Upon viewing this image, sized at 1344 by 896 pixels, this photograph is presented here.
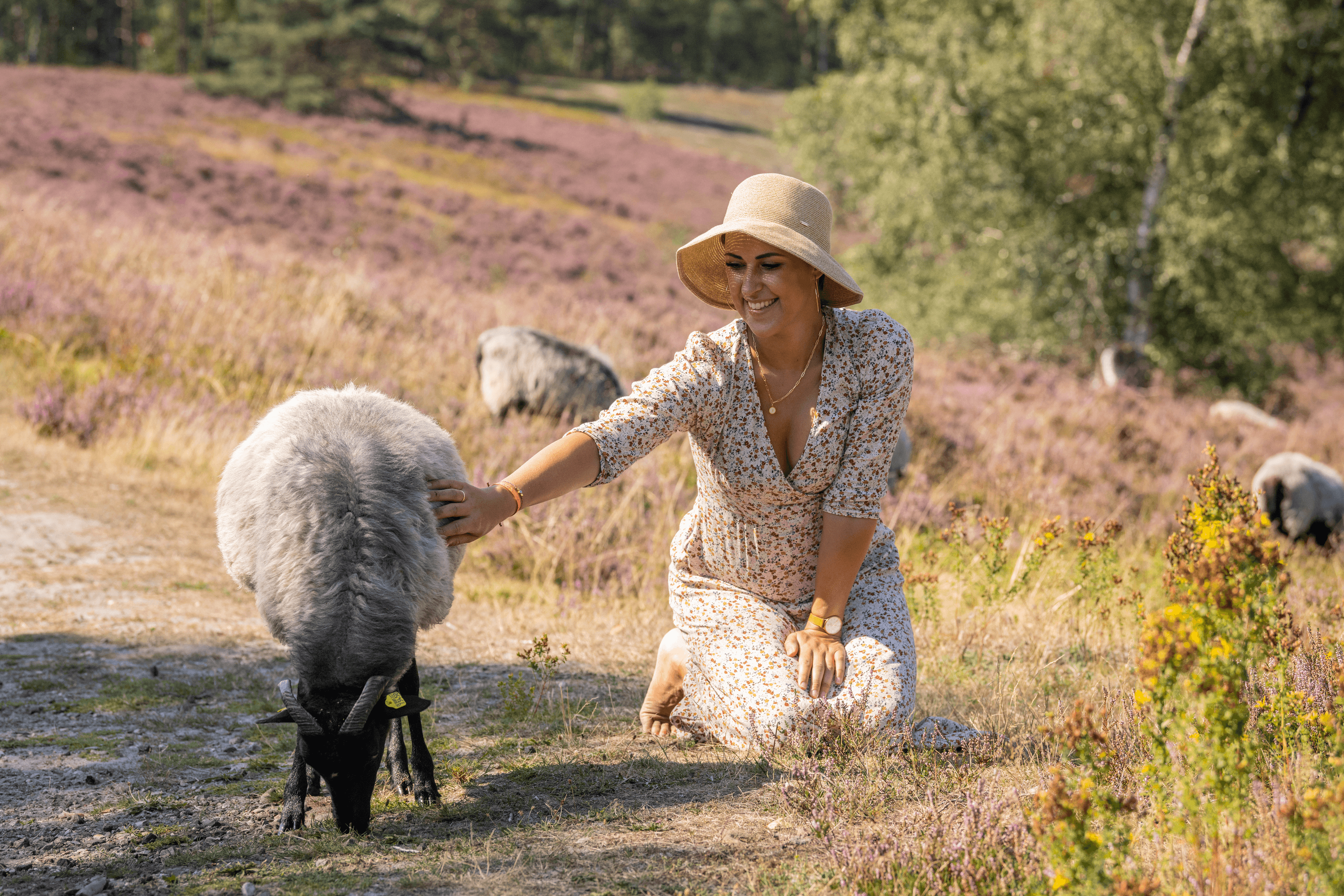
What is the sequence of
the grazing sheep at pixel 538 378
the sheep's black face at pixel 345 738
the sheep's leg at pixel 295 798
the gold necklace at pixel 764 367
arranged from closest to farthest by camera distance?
the sheep's black face at pixel 345 738 → the sheep's leg at pixel 295 798 → the gold necklace at pixel 764 367 → the grazing sheep at pixel 538 378

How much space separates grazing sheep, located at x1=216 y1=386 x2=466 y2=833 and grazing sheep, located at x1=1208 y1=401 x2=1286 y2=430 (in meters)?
12.6

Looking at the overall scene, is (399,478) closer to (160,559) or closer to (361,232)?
(160,559)

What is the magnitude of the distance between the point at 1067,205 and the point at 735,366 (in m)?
13.3

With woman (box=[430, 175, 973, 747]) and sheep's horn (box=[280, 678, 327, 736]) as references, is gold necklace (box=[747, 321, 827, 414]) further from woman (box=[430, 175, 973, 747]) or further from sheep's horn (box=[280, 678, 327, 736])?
sheep's horn (box=[280, 678, 327, 736])

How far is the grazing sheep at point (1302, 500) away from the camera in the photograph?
30.2ft

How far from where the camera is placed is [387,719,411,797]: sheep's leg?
140 inches

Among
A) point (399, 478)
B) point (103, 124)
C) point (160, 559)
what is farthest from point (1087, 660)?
point (103, 124)

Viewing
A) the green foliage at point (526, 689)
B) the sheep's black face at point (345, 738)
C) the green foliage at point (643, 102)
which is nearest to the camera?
the sheep's black face at point (345, 738)

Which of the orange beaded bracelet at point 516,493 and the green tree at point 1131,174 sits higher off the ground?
the green tree at point 1131,174

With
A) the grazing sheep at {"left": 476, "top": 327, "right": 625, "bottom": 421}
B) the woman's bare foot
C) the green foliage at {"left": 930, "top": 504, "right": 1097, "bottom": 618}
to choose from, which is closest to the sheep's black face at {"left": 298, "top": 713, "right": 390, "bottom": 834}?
the woman's bare foot

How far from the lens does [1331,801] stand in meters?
2.23

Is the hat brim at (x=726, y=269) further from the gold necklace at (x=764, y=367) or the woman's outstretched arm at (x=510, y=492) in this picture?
the woman's outstretched arm at (x=510, y=492)

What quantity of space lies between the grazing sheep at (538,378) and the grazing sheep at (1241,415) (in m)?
8.77

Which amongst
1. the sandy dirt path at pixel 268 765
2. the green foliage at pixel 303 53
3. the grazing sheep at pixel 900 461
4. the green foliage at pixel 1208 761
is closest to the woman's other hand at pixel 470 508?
the sandy dirt path at pixel 268 765
